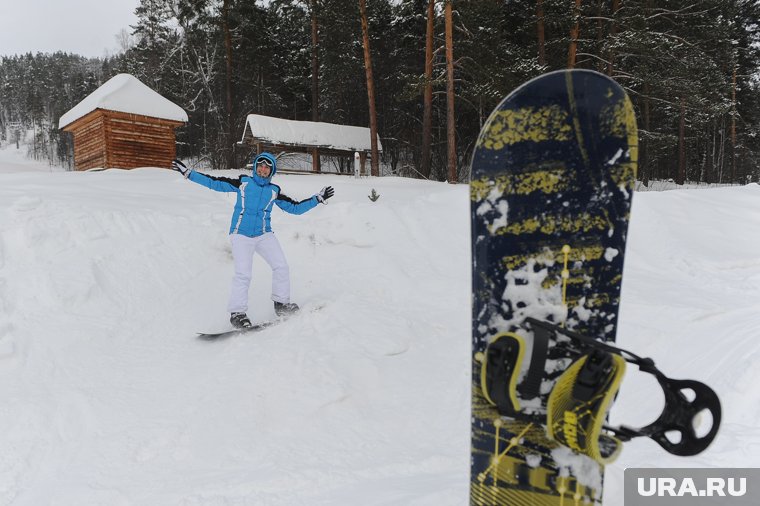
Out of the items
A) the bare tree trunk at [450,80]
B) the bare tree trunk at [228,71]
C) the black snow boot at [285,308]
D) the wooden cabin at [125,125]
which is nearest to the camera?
the black snow boot at [285,308]

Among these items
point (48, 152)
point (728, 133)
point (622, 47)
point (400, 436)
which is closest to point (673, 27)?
point (622, 47)

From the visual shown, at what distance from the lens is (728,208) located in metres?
10.7

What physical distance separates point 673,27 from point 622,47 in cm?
823

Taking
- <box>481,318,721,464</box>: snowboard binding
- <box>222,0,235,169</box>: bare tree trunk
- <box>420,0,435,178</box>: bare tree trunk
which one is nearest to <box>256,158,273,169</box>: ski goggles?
<box>481,318,721,464</box>: snowboard binding

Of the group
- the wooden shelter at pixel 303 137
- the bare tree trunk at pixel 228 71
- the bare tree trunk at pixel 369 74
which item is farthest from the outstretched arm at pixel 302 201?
the bare tree trunk at pixel 228 71

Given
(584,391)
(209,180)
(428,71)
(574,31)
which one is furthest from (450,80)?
(584,391)

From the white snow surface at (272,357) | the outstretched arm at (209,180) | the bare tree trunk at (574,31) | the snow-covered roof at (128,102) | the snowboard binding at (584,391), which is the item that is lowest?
the white snow surface at (272,357)

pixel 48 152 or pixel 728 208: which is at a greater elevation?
pixel 48 152

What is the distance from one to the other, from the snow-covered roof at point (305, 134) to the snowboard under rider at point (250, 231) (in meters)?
13.5

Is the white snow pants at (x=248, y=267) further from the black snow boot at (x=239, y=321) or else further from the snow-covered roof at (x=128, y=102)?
the snow-covered roof at (x=128, y=102)

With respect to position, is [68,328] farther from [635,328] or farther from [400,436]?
[635,328]

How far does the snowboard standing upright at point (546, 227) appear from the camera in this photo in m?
1.73

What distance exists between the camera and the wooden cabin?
15.6 metres

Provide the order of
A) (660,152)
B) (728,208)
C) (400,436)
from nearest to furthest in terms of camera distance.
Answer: (400,436) → (728,208) → (660,152)
